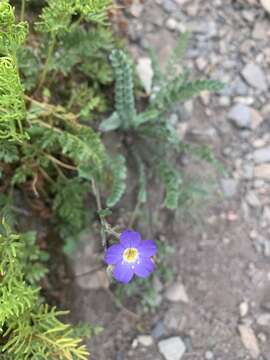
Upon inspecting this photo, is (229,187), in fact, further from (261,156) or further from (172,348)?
(172,348)

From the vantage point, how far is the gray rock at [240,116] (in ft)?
9.33

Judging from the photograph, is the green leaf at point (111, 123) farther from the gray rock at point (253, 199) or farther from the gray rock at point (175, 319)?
the gray rock at point (175, 319)

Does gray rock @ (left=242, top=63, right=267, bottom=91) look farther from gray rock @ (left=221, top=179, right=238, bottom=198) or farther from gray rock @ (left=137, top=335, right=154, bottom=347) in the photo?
gray rock @ (left=137, top=335, right=154, bottom=347)

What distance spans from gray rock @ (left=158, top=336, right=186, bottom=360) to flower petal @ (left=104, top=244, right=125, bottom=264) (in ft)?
2.12

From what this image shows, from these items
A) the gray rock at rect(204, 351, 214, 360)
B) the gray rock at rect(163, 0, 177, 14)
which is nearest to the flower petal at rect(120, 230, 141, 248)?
the gray rock at rect(204, 351, 214, 360)

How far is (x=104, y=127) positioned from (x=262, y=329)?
0.98 metres

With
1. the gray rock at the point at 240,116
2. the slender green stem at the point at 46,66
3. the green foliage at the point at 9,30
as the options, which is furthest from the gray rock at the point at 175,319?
the green foliage at the point at 9,30

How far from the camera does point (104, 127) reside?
258 centimetres

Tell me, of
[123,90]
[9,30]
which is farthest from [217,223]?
[9,30]

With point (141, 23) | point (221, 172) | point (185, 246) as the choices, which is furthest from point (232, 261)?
point (141, 23)

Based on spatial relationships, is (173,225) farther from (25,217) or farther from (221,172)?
(25,217)

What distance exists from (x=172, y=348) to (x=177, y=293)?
8.7 inches

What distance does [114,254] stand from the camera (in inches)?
78.0

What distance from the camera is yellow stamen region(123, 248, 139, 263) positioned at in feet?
6.66
